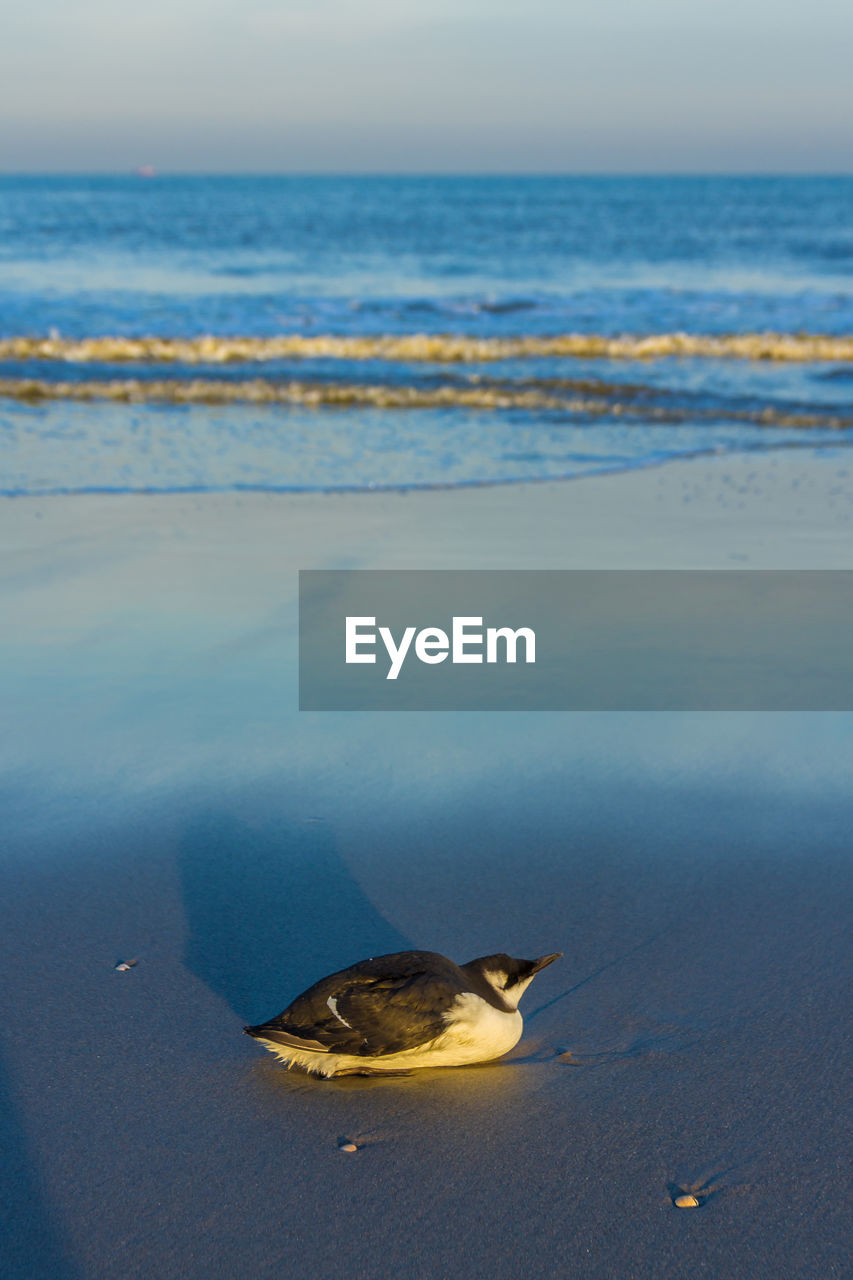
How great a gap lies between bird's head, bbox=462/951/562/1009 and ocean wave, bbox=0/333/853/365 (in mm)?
14338

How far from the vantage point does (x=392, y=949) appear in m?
3.29

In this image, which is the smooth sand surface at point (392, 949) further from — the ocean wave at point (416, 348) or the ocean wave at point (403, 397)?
the ocean wave at point (416, 348)

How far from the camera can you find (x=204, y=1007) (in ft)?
9.92

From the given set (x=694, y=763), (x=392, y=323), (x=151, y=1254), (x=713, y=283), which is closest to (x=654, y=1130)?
(x=151, y=1254)

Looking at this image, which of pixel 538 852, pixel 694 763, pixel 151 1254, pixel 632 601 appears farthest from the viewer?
pixel 632 601

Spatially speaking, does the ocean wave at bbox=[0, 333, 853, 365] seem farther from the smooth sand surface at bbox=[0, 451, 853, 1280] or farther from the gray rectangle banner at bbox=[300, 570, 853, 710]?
the smooth sand surface at bbox=[0, 451, 853, 1280]

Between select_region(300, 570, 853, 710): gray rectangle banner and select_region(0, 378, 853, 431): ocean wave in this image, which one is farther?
select_region(0, 378, 853, 431): ocean wave

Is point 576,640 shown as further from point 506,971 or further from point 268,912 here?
point 506,971

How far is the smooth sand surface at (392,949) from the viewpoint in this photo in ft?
7.79

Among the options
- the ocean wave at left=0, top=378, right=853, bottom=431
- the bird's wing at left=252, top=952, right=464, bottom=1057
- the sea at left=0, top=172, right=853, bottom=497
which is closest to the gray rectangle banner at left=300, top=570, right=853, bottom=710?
the bird's wing at left=252, top=952, right=464, bottom=1057

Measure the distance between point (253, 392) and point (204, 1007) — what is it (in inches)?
430

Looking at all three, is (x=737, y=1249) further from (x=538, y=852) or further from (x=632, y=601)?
(x=632, y=601)

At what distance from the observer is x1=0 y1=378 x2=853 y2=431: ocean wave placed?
12.2 m

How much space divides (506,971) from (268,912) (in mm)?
946
